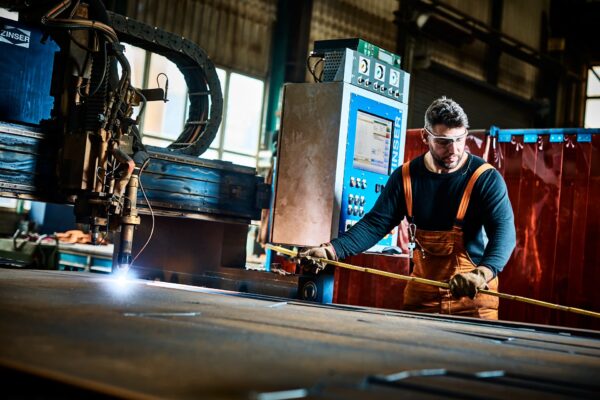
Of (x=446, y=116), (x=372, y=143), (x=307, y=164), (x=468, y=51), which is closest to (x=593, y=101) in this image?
(x=468, y=51)

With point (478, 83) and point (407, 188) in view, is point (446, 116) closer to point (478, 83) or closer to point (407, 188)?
point (407, 188)

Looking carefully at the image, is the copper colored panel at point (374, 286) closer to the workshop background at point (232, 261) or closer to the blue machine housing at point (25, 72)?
the workshop background at point (232, 261)

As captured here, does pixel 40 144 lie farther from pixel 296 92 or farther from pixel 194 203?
pixel 296 92

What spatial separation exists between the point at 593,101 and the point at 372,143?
1408cm

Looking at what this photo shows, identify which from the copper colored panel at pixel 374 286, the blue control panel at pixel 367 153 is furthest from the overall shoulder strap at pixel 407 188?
the copper colored panel at pixel 374 286

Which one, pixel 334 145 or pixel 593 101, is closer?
pixel 334 145

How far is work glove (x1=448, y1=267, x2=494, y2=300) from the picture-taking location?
12.1 feet

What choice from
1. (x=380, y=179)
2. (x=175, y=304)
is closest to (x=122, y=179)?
(x=175, y=304)

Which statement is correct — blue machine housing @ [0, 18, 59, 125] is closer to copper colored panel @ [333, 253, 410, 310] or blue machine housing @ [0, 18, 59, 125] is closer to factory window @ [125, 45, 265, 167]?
copper colored panel @ [333, 253, 410, 310]

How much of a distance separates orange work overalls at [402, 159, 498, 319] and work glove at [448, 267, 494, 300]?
35 cm

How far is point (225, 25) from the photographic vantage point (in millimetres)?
12852

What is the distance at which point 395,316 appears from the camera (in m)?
3.45

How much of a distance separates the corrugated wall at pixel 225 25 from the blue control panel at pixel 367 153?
703 centimetres

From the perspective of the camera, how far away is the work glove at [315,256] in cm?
410
